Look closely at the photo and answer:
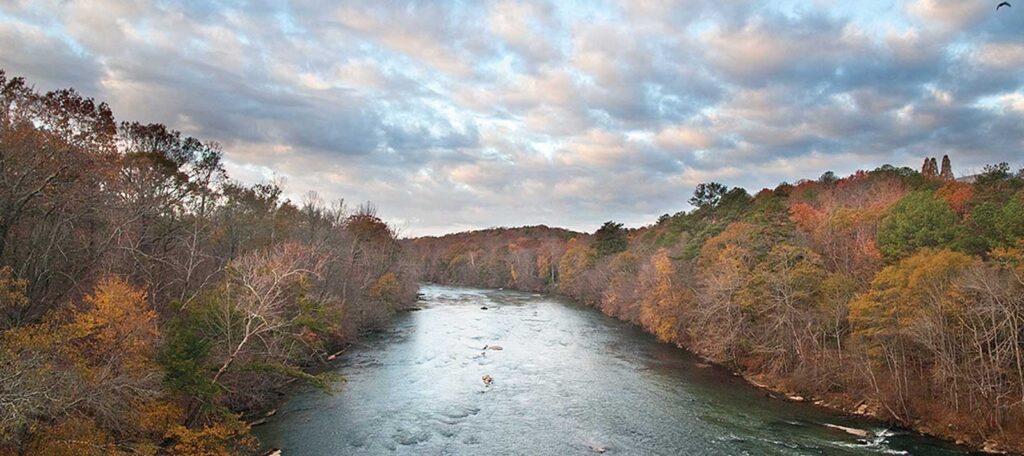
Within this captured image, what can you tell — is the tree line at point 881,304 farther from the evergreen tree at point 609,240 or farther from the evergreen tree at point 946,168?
the evergreen tree at point 609,240

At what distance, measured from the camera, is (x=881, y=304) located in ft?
92.6

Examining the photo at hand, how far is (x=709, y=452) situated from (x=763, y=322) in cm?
1778

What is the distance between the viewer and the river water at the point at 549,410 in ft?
80.5

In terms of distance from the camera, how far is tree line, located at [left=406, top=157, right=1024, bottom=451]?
24672 mm

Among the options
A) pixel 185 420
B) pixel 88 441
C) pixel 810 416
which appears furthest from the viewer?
pixel 810 416

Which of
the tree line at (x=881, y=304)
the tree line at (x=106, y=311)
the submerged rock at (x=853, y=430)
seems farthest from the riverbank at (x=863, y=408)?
the tree line at (x=106, y=311)

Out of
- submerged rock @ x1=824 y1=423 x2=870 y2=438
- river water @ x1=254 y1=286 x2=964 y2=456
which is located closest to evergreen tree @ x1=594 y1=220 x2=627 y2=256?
river water @ x1=254 y1=286 x2=964 y2=456

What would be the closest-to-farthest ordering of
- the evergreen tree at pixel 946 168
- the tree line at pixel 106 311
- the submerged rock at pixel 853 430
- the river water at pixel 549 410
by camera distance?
1. the tree line at pixel 106 311
2. the river water at pixel 549 410
3. the submerged rock at pixel 853 430
4. the evergreen tree at pixel 946 168

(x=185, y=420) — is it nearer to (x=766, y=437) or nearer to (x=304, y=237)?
(x=766, y=437)

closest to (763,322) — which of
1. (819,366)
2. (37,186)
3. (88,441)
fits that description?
(819,366)

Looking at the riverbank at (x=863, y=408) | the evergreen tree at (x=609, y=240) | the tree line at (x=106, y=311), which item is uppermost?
the evergreen tree at (x=609, y=240)

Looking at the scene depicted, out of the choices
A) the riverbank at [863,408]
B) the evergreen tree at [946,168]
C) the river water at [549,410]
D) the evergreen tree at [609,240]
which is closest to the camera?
the riverbank at [863,408]

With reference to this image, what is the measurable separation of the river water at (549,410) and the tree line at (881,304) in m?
2.42

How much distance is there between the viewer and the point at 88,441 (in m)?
16.0
